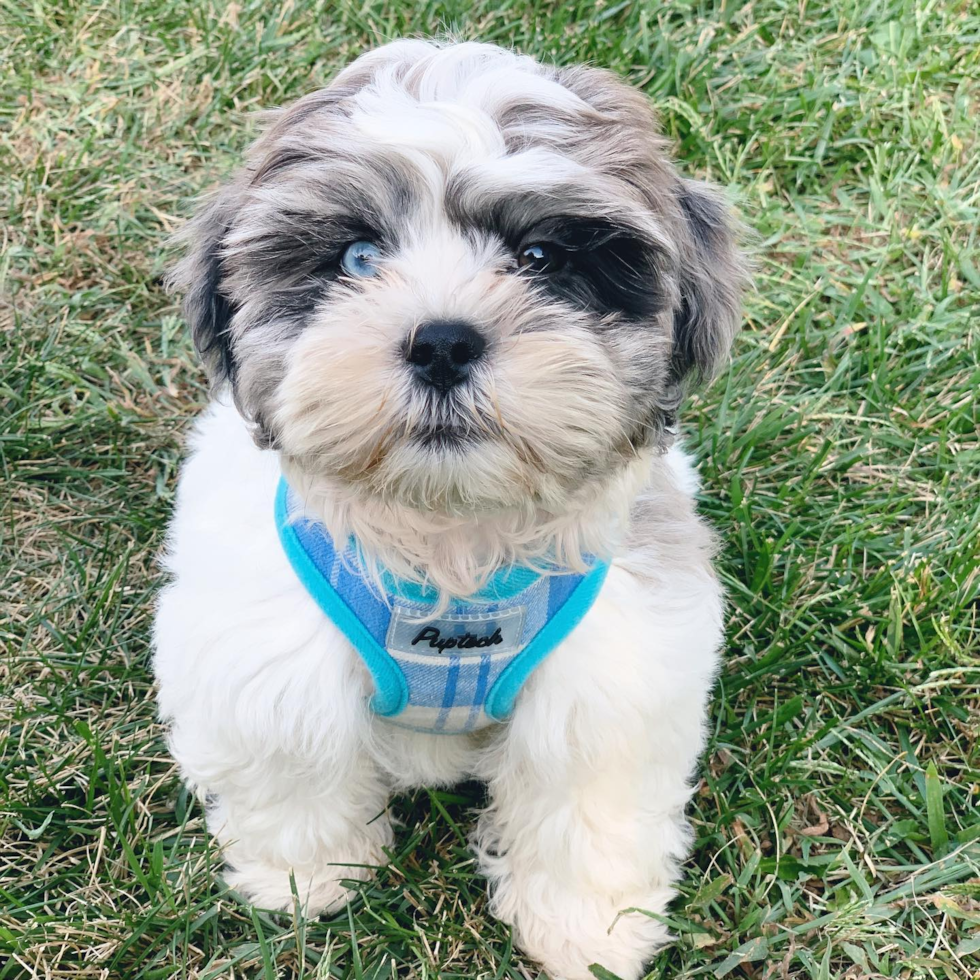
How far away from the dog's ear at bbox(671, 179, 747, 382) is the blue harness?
536 mm

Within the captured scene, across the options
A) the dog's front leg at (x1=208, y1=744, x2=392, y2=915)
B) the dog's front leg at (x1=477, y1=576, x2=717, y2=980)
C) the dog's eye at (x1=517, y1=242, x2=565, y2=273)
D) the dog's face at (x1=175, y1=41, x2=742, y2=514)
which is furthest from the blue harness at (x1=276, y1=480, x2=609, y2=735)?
the dog's eye at (x1=517, y1=242, x2=565, y2=273)

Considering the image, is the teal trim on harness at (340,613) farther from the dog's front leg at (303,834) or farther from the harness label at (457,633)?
the dog's front leg at (303,834)

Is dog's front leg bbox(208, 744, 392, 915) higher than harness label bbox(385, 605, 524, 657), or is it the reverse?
harness label bbox(385, 605, 524, 657)

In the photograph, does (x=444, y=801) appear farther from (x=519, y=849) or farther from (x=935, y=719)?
(x=935, y=719)

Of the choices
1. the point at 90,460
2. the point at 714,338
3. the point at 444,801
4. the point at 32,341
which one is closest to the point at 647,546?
the point at 714,338

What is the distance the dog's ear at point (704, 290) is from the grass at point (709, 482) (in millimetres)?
1270

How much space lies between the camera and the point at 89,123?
5184 mm

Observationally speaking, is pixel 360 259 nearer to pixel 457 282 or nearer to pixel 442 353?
pixel 457 282

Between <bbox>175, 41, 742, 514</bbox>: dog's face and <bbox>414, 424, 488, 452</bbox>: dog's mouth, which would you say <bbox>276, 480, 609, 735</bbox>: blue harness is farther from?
<bbox>414, 424, 488, 452</bbox>: dog's mouth

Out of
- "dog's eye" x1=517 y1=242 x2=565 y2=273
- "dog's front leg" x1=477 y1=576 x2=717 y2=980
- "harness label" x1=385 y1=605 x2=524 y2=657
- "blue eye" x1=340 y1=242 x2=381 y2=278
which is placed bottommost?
"dog's front leg" x1=477 y1=576 x2=717 y2=980

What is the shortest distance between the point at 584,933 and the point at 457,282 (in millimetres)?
1845

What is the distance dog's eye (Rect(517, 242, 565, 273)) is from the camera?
2330 millimetres

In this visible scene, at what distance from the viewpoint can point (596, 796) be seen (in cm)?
296

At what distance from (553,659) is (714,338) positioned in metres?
0.84
